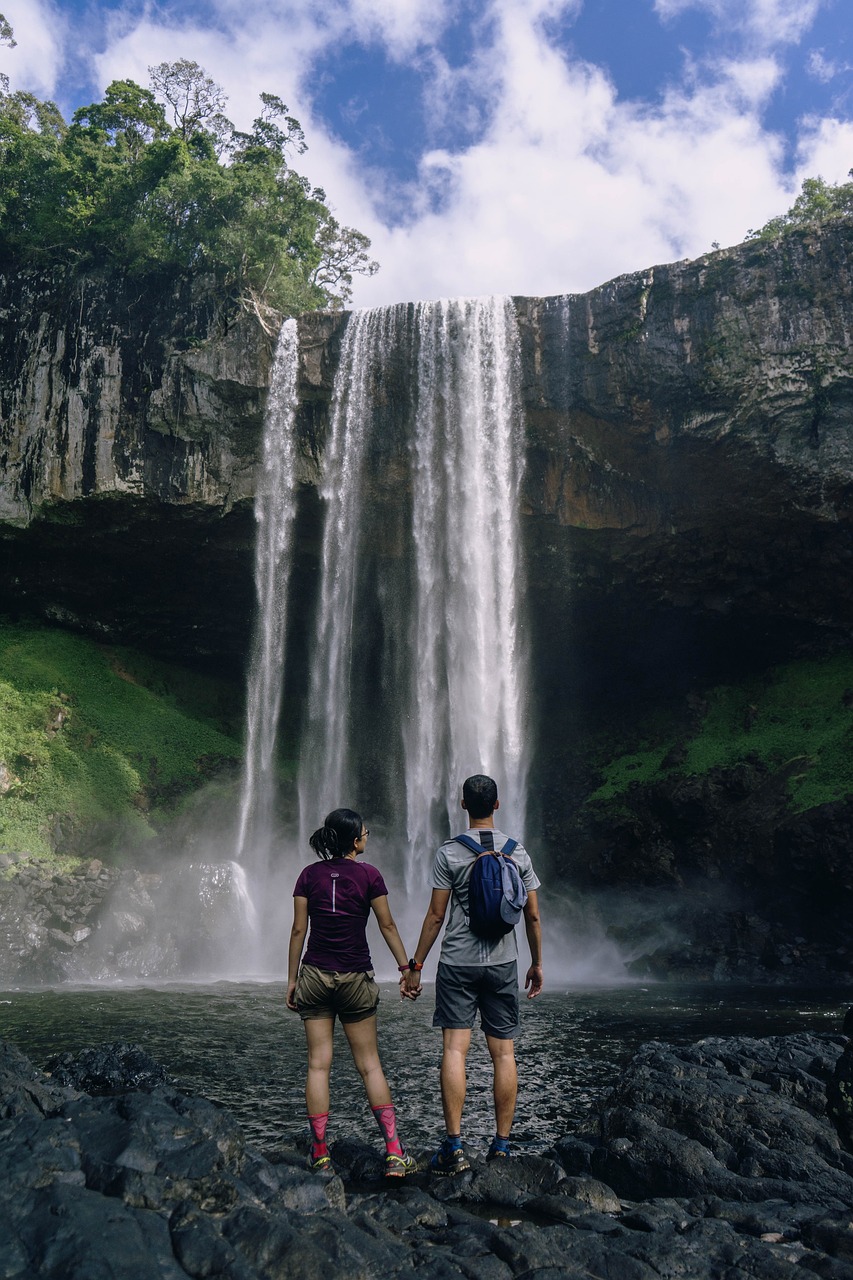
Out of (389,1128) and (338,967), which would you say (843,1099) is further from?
(338,967)

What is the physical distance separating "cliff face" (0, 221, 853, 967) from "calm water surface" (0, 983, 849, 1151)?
718 cm

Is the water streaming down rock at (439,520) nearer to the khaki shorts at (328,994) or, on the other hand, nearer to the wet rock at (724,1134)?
the wet rock at (724,1134)

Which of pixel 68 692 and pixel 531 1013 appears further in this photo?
pixel 68 692

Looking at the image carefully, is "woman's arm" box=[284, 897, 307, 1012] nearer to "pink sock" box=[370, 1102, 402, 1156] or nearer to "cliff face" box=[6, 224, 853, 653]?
"pink sock" box=[370, 1102, 402, 1156]

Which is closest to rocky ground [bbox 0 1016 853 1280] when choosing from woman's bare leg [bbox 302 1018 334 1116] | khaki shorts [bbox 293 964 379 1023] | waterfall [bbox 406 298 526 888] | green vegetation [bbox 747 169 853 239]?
woman's bare leg [bbox 302 1018 334 1116]

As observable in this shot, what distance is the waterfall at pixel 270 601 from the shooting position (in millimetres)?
21312

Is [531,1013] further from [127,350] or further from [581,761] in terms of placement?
[127,350]

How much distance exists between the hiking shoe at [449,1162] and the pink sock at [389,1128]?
200 mm

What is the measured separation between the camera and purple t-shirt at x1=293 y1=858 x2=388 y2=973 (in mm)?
4402

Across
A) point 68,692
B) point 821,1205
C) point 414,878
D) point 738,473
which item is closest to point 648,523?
point 738,473

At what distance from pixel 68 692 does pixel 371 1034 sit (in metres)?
21.9

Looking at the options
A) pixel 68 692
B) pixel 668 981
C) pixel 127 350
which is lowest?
pixel 668 981

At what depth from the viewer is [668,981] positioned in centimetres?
1727

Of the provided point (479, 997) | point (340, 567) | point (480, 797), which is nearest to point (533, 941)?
point (479, 997)
